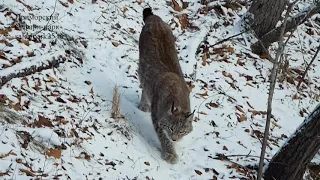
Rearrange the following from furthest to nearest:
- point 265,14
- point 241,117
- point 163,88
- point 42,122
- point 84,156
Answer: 1. point 265,14
2. point 241,117
3. point 163,88
4. point 42,122
5. point 84,156

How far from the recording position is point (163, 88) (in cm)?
632

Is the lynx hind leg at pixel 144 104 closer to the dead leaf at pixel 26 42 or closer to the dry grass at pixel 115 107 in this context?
the dry grass at pixel 115 107

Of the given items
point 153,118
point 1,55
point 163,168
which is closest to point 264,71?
point 153,118

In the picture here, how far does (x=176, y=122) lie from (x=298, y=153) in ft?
4.73

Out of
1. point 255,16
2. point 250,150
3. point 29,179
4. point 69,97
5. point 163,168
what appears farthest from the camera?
point 255,16

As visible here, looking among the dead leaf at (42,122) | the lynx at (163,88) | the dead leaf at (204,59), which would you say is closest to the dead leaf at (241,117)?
the lynx at (163,88)

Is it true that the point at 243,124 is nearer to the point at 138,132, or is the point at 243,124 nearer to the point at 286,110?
the point at 286,110

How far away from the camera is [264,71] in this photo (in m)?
8.74

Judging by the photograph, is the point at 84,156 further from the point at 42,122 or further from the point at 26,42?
the point at 26,42

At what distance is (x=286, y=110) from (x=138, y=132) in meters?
2.85

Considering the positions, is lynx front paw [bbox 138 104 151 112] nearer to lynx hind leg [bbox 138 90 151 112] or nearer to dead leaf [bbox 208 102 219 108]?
lynx hind leg [bbox 138 90 151 112]

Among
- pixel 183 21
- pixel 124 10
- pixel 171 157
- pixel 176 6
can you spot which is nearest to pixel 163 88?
pixel 171 157

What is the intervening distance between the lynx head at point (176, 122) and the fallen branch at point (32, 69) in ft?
5.33

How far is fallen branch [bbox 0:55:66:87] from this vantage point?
557 centimetres
